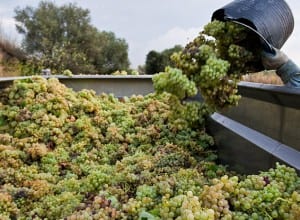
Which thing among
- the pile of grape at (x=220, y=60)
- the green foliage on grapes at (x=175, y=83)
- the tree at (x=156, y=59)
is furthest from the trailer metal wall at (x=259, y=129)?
the tree at (x=156, y=59)

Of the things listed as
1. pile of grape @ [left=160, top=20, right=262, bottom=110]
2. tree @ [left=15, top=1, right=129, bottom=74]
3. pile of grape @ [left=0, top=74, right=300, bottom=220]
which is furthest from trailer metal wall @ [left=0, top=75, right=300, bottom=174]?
tree @ [left=15, top=1, right=129, bottom=74]

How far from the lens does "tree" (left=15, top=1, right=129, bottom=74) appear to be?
53.0 ft

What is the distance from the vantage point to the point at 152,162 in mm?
2748

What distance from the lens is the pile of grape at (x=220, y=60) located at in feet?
6.06

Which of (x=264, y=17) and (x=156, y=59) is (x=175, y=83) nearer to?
(x=264, y=17)

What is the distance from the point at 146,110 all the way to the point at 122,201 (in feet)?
7.65

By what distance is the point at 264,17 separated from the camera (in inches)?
74.1

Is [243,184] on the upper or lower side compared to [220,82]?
lower

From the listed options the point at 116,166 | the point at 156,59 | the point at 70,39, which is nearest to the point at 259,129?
the point at 116,166

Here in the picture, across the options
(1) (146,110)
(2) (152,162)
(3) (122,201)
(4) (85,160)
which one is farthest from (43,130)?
(3) (122,201)

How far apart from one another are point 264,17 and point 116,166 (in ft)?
5.01

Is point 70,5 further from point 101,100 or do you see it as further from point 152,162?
point 152,162

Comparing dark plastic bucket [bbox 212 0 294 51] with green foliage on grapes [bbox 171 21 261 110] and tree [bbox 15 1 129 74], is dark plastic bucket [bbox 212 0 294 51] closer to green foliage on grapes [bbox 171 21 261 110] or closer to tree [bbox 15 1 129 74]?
green foliage on grapes [bbox 171 21 261 110]

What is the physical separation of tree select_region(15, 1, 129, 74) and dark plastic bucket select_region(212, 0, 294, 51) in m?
14.0
